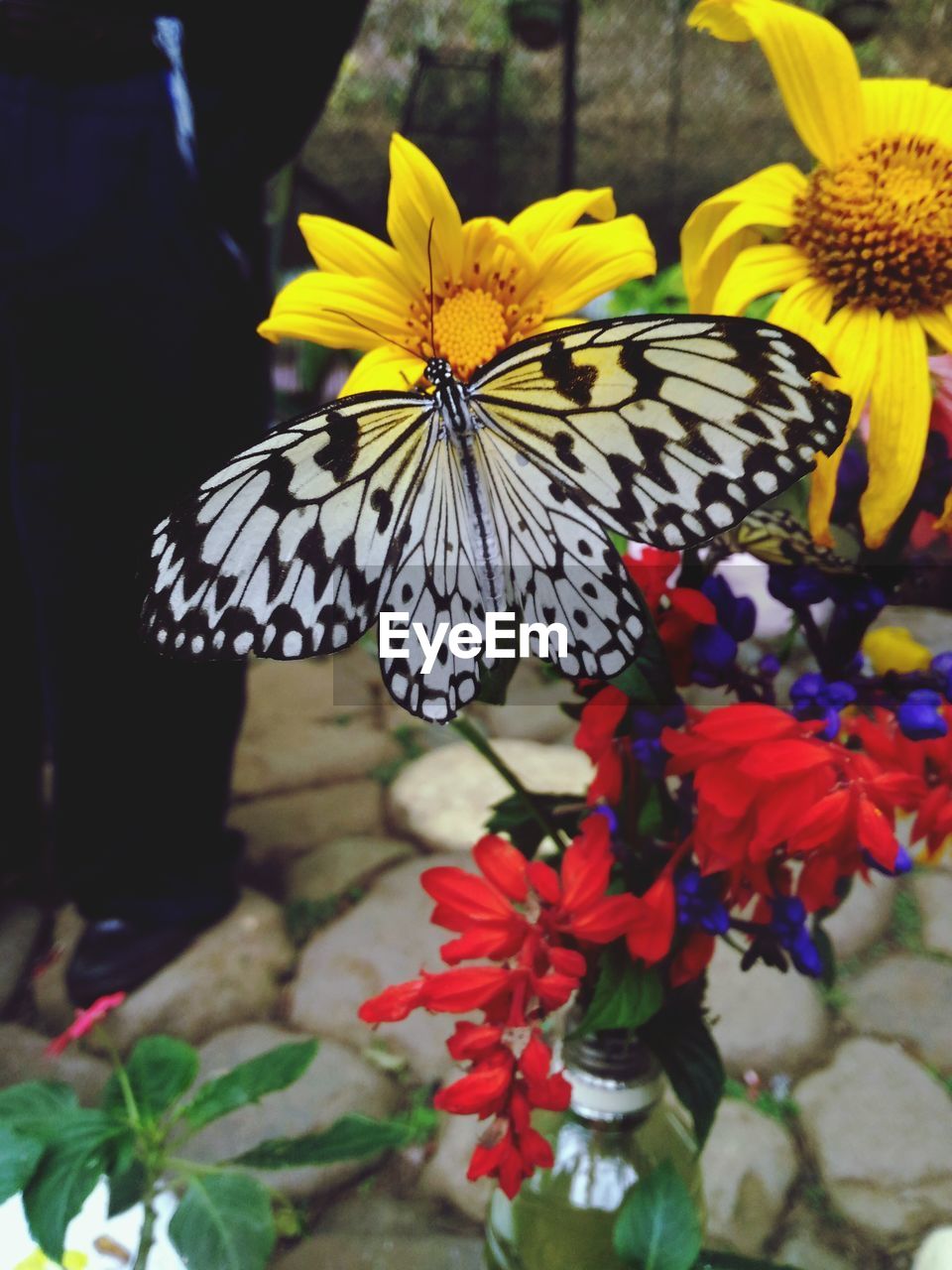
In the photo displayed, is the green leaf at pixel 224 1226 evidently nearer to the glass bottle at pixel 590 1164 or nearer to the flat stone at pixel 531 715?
the glass bottle at pixel 590 1164

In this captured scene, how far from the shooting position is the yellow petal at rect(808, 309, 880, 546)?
1.14ft

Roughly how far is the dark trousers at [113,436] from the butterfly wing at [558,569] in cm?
53

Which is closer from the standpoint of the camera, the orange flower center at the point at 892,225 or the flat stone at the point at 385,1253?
the orange flower center at the point at 892,225

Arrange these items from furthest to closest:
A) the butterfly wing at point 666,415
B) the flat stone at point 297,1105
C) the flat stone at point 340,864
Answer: the flat stone at point 340,864
the flat stone at point 297,1105
the butterfly wing at point 666,415

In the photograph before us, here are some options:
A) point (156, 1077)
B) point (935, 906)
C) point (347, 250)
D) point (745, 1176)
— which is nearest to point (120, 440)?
point (156, 1077)

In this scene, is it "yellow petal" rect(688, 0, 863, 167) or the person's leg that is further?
the person's leg

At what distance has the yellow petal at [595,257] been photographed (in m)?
0.37

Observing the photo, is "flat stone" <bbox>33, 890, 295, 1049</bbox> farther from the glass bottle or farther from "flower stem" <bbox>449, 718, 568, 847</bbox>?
"flower stem" <bbox>449, 718, 568, 847</bbox>

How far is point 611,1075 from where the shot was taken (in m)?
0.56

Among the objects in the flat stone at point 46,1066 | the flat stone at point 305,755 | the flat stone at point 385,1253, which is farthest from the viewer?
the flat stone at point 305,755

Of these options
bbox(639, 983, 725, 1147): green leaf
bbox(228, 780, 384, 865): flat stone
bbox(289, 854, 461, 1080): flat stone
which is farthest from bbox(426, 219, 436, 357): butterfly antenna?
bbox(228, 780, 384, 865): flat stone

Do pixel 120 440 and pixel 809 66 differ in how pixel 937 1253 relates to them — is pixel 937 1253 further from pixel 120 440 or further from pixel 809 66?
pixel 120 440

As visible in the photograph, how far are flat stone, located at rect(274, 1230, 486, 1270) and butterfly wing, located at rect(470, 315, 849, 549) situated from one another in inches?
32.8

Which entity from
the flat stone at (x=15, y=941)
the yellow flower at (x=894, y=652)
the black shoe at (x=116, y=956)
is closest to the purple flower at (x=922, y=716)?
the yellow flower at (x=894, y=652)
